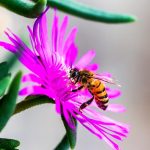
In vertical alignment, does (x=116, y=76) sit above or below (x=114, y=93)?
above

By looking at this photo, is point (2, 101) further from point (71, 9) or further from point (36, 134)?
point (36, 134)

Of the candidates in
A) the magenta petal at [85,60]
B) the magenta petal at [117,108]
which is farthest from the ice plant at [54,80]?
the magenta petal at [85,60]

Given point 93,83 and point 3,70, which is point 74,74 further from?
point 3,70

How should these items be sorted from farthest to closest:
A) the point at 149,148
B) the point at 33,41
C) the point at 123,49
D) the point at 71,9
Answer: the point at 123,49
the point at 149,148
the point at 71,9
the point at 33,41

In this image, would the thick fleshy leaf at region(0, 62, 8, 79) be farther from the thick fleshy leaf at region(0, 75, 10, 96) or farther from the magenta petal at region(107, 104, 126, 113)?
the magenta petal at region(107, 104, 126, 113)

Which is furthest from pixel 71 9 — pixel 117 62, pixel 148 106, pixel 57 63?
pixel 148 106

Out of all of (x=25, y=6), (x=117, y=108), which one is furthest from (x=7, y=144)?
(x=117, y=108)
